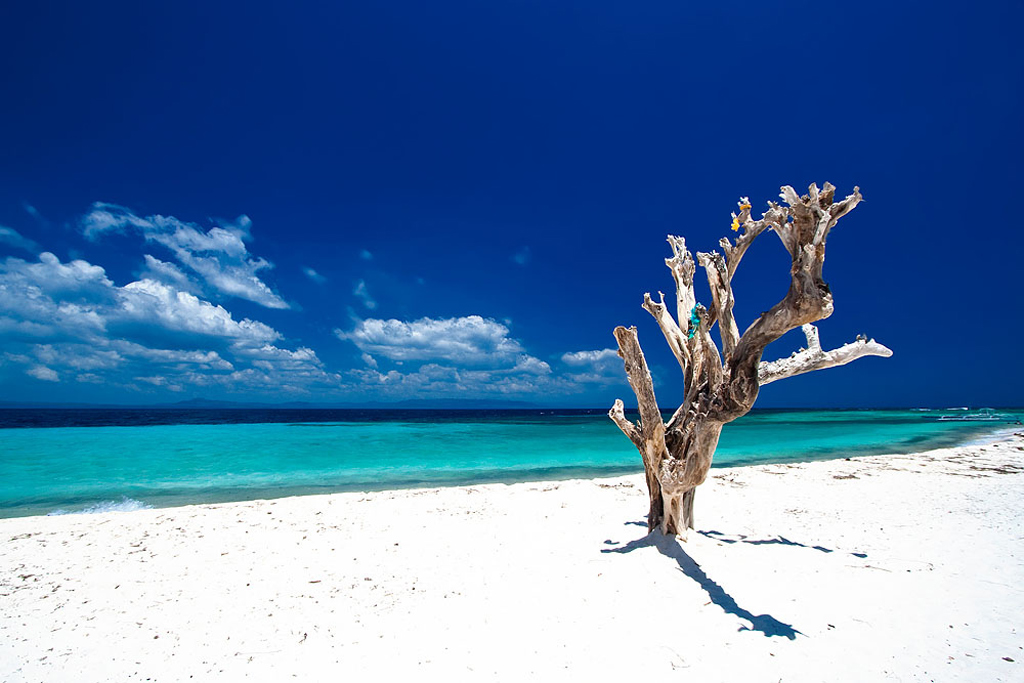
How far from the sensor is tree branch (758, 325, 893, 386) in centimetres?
426

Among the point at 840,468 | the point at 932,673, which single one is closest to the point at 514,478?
the point at 840,468

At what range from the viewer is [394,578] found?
5.37m

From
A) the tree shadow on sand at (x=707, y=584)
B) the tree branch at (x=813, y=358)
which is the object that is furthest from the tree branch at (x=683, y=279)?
the tree shadow on sand at (x=707, y=584)

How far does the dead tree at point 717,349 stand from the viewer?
382 centimetres

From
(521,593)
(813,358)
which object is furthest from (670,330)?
(521,593)

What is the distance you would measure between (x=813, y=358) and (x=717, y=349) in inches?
41.9

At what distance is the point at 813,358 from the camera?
4.39 meters

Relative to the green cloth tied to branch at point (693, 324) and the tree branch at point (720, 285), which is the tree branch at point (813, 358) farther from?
the green cloth tied to branch at point (693, 324)

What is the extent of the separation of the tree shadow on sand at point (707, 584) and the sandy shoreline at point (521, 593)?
0.03 meters

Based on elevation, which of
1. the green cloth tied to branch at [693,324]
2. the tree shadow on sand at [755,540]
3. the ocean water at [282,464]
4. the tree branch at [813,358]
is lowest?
the ocean water at [282,464]

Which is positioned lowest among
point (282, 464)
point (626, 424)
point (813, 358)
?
point (282, 464)

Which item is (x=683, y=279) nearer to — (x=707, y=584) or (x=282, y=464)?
(x=707, y=584)

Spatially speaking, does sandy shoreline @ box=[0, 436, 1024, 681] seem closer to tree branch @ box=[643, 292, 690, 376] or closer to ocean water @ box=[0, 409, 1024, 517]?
tree branch @ box=[643, 292, 690, 376]

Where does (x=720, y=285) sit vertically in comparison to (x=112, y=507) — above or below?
above
